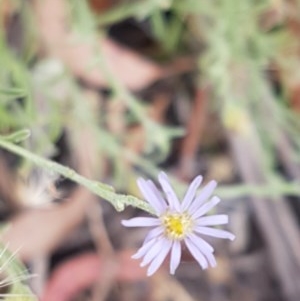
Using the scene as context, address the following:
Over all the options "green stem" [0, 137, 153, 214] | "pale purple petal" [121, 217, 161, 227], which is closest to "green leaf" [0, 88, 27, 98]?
"green stem" [0, 137, 153, 214]

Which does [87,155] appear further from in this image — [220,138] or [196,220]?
[196,220]

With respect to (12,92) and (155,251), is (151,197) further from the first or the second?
(12,92)

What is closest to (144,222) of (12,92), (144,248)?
(144,248)

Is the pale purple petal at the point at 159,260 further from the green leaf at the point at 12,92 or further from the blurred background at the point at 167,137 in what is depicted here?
the blurred background at the point at 167,137

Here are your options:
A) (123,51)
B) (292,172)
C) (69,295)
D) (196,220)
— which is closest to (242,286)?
(292,172)

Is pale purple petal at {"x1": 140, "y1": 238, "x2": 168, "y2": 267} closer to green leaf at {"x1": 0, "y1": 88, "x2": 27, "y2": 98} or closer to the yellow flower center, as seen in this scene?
the yellow flower center

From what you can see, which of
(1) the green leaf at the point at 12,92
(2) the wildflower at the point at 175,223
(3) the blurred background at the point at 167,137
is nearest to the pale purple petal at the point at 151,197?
(2) the wildflower at the point at 175,223
